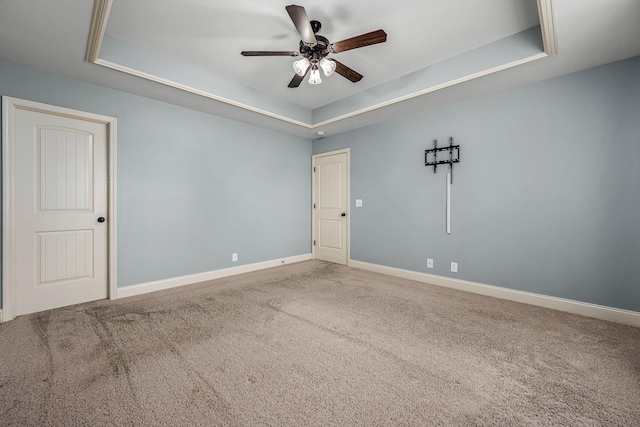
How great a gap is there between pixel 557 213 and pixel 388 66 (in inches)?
97.0

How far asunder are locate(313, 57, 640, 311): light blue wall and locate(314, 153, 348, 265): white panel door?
101cm

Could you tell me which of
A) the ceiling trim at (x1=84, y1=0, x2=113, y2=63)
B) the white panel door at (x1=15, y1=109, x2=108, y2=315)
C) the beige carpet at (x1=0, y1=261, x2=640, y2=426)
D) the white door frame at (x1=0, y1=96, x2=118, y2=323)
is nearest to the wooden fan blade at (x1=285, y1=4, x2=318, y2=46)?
the ceiling trim at (x1=84, y1=0, x2=113, y2=63)

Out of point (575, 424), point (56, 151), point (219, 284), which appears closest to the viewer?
point (575, 424)

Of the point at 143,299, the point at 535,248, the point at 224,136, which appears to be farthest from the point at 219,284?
the point at 535,248

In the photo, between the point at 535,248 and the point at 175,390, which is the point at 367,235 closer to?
the point at 535,248

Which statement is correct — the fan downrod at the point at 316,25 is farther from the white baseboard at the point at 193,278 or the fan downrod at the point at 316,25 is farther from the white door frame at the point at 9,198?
the white baseboard at the point at 193,278

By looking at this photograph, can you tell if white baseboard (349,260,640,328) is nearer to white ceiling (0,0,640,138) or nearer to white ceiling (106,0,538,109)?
white ceiling (0,0,640,138)

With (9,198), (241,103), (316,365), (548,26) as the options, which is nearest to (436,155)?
(548,26)

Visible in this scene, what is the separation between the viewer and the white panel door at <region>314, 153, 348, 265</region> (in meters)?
4.98

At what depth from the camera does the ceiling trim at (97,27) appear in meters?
1.88

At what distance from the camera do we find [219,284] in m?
3.73

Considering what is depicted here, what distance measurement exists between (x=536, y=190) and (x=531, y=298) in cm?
120

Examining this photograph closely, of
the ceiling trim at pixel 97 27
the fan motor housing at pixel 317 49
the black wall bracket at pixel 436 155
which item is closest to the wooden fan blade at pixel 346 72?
the fan motor housing at pixel 317 49

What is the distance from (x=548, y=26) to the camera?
6.64ft
